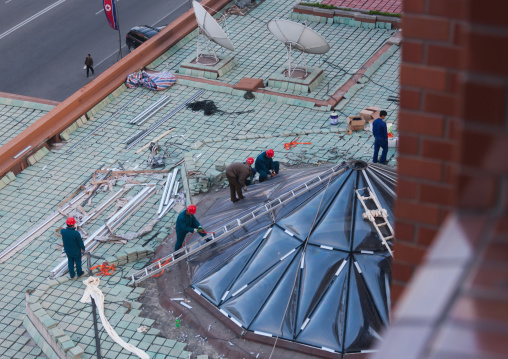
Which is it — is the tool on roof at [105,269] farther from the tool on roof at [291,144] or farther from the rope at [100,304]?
the tool on roof at [291,144]

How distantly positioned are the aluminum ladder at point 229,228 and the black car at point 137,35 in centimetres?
1967

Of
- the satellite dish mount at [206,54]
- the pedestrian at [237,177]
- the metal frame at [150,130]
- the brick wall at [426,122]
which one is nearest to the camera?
the brick wall at [426,122]

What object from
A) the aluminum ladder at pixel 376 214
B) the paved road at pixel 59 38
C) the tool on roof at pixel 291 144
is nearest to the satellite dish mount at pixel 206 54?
the tool on roof at pixel 291 144

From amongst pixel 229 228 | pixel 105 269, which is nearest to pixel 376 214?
pixel 229 228

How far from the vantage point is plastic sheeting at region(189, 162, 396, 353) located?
52.0 feet

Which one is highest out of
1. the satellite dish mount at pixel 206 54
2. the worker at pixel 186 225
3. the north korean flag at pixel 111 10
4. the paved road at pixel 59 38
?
the north korean flag at pixel 111 10

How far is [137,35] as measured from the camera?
119 ft

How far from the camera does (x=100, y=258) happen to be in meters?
19.3

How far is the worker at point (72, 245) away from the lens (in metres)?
17.8

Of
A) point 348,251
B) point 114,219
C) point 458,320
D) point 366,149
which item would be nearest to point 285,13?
point 366,149

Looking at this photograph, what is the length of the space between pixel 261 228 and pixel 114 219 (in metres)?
4.75

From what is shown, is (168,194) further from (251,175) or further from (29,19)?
(29,19)

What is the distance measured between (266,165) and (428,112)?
48.3 feet

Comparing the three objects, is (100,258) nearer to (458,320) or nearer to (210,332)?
(210,332)
